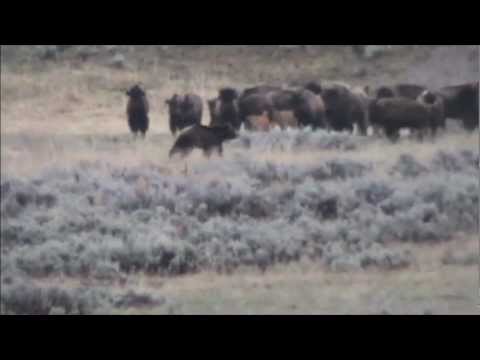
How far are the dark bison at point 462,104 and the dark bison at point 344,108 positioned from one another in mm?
668

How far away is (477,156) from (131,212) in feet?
9.33

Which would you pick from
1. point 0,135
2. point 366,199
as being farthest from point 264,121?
point 0,135

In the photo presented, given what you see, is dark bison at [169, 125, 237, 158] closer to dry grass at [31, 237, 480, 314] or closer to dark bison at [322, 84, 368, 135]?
dark bison at [322, 84, 368, 135]

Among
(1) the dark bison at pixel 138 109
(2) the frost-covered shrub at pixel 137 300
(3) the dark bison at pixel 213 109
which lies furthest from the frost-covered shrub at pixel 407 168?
(2) the frost-covered shrub at pixel 137 300

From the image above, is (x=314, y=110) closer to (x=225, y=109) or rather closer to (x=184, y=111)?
(x=225, y=109)

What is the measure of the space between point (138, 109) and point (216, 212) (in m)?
1.06

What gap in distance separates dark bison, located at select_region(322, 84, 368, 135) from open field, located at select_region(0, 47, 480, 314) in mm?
157

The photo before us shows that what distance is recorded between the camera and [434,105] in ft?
22.1

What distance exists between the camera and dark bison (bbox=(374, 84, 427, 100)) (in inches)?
264

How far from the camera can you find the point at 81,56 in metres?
6.52

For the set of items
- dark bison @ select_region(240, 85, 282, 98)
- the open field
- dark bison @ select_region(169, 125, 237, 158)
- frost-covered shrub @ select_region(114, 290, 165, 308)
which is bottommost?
frost-covered shrub @ select_region(114, 290, 165, 308)

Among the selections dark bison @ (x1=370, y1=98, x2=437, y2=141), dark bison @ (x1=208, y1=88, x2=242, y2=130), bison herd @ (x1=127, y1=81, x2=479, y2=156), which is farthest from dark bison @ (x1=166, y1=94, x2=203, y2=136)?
dark bison @ (x1=370, y1=98, x2=437, y2=141)
